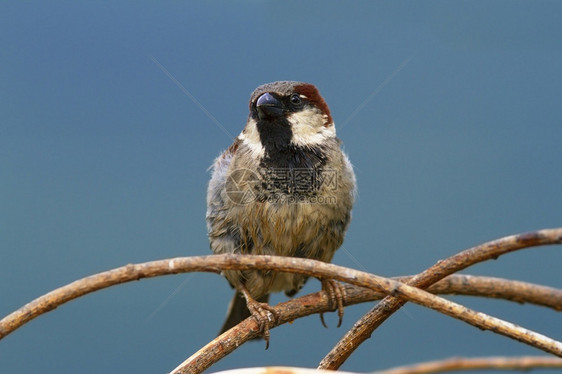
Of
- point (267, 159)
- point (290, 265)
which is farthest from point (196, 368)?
point (267, 159)

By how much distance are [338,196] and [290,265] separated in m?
1.04

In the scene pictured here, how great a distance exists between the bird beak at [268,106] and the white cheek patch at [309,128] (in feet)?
0.24

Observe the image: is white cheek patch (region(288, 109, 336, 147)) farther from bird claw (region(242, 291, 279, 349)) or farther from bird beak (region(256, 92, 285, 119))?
bird claw (region(242, 291, 279, 349))

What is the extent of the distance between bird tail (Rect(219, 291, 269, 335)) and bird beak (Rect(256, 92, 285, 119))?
0.85 metres

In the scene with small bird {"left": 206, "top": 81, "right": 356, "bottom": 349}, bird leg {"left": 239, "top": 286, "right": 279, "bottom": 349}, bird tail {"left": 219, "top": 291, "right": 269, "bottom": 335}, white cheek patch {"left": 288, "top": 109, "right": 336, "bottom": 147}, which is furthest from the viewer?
bird tail {"left": 219, "top": 291, "right": 269, "bottom": 335}

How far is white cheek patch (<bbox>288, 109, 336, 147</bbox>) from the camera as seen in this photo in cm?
245

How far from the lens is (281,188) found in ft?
7.62

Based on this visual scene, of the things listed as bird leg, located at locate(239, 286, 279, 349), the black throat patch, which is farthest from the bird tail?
the black throat patch

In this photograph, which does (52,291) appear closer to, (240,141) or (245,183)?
(245,183)

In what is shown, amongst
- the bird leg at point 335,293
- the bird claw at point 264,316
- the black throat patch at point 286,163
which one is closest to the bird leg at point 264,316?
the bird claw at point 264,316

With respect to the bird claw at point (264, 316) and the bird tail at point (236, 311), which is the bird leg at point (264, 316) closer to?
the bird claw at point (264, 316)

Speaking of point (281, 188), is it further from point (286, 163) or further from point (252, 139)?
point (252, 139)

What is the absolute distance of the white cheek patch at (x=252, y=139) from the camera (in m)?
2.41

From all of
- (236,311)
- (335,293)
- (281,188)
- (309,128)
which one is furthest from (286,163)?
(236,311)
